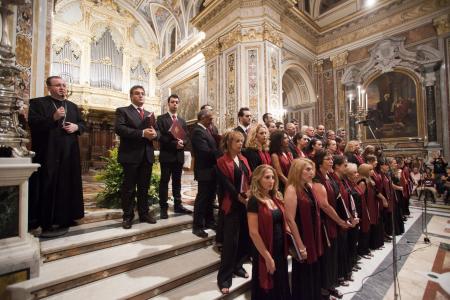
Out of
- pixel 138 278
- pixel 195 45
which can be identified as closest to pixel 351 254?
pixel 138 278

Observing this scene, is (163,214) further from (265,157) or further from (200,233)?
(265,157)

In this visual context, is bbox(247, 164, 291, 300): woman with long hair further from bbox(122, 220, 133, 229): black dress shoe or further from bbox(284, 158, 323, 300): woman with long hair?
bbox(122, 220, 133, 229): black dress shoe

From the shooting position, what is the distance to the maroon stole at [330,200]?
94.7 inches

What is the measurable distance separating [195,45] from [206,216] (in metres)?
10.1

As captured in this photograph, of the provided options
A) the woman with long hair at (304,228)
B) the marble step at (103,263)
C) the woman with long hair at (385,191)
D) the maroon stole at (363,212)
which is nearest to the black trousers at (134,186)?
the marble step at (103,263)

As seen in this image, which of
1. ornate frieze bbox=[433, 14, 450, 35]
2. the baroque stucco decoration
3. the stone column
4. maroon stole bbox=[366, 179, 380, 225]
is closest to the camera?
maroon stole bbox=[366, 179, 380, 225]

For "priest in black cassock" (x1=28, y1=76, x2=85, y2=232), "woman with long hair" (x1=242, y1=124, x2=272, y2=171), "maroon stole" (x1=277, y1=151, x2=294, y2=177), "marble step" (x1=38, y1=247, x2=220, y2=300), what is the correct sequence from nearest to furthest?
"marble step" (x1=38, y1=247, x2=220, y2=300) → "priest in black cassock" (x1=28, y1=76, x2=85, y2=232) → "woman with long hair" (x1=242, y1=124, x2=272, y2=171) → "maroon stole" (x1=277, y1=151, x2=294, y2=177)

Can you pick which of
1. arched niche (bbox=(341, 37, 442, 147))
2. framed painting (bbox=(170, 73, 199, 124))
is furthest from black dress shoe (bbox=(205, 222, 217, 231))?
framed painting (bbox=(170, 73, 199, 124))

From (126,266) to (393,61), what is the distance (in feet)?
37.2

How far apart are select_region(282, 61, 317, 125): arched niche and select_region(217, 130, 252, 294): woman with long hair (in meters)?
9.09

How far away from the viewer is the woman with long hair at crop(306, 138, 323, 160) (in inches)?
138

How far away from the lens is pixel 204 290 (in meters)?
2.19

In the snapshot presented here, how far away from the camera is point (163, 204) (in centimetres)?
332

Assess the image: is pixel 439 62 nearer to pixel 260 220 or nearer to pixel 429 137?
pixel 429 137
